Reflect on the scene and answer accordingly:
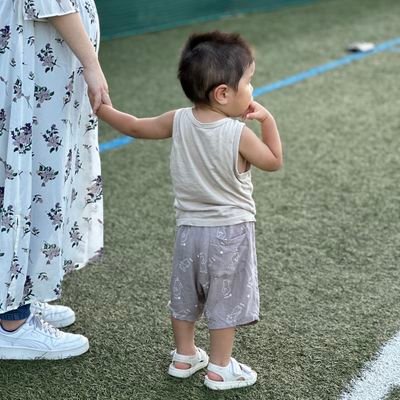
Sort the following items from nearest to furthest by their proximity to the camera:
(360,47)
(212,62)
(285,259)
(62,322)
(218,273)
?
(212,62) < (218,273) < (62,322) < (285,259) < (360,47)

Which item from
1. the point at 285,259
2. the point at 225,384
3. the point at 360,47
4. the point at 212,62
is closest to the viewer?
the point at 212,62

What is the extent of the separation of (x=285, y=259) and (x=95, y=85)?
1.24m

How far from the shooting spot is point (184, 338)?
2594mm

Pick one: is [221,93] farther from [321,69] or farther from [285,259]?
[321,69]

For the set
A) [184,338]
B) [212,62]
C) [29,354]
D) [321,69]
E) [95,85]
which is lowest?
[29,354]

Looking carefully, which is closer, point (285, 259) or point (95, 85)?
point (95, 85)

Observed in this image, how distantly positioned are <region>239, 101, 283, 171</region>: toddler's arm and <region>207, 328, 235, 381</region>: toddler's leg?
19.9 inches

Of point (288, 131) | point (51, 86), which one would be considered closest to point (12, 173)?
point (51, 86)

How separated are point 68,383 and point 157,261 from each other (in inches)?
35.6

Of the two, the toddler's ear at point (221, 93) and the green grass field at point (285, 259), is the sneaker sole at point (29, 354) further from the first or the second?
the toddler's ear at point (221, 93)

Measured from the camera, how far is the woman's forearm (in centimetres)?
245

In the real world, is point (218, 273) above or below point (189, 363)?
above

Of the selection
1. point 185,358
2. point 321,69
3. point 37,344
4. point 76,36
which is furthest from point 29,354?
point 321,69

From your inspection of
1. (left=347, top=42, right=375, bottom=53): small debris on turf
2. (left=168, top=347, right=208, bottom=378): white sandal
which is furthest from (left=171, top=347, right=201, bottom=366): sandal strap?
(left=347, top=42, right=375, bottom=53): small debris on turf
